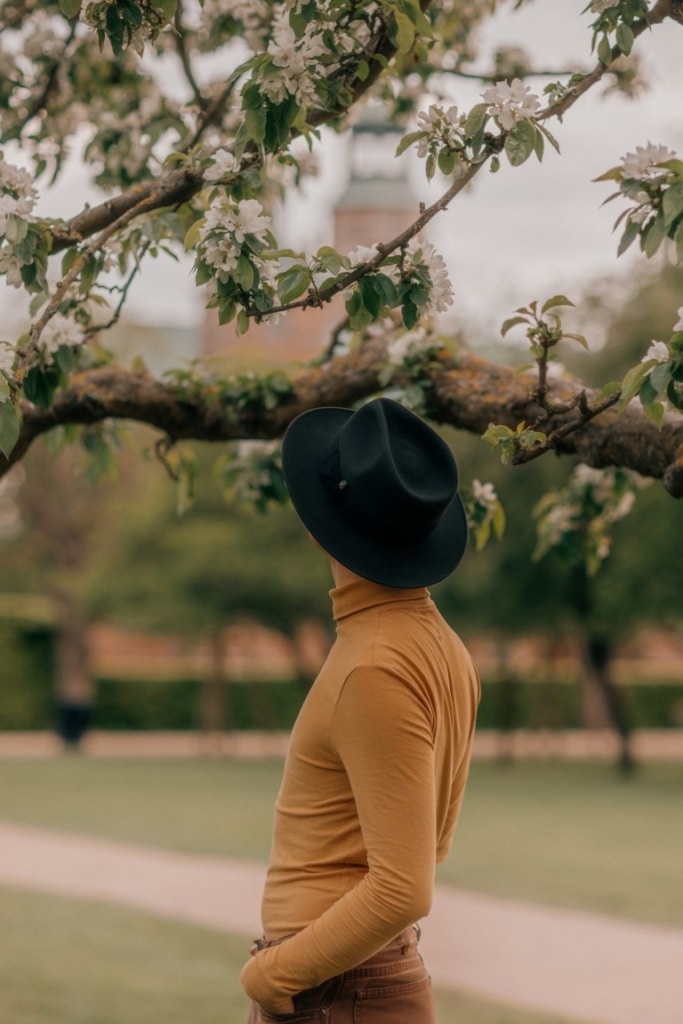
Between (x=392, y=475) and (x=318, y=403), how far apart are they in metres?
1.93

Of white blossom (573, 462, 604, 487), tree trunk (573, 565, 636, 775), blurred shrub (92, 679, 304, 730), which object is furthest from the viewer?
blurred shrub (92, 679, 304, 730)

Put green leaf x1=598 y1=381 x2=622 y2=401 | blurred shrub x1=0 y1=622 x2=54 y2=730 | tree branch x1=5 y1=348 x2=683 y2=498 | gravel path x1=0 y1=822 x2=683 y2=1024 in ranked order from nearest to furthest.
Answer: green leaf x1=598 y1=381 x2=622 y2=401 < tree branch x1=5 y1=348 x2=683 y2=498 < gravel path x1=0 y1=822 x2=683 y2=1024 < blurred shrub x1=0 y1=622 x2=54 y2=730

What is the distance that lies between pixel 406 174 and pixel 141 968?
238ft

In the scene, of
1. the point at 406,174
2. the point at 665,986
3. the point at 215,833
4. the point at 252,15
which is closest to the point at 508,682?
the point at 215,833

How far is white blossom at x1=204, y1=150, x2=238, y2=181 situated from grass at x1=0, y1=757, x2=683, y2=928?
8.33m

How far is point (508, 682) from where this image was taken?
103ft

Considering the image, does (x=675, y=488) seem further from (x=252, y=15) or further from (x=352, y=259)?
(x=252, y=15)

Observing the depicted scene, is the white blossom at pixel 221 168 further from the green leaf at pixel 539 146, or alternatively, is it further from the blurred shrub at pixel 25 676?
the blurred shrub at pixel 25 676

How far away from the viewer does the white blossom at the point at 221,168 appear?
11.2 ft

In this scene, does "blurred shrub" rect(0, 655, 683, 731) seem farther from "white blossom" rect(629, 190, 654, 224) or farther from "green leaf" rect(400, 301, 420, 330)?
"white blossom" rect(629, 190, 654, 224)

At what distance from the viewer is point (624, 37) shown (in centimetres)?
326

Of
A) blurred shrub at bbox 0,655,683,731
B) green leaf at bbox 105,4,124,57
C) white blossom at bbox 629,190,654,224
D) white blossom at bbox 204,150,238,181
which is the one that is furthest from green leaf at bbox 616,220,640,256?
blurred shrub at bbox 0,655,683,731

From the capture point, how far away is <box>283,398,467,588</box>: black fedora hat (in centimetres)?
258

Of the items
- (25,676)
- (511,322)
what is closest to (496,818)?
(511,322)
